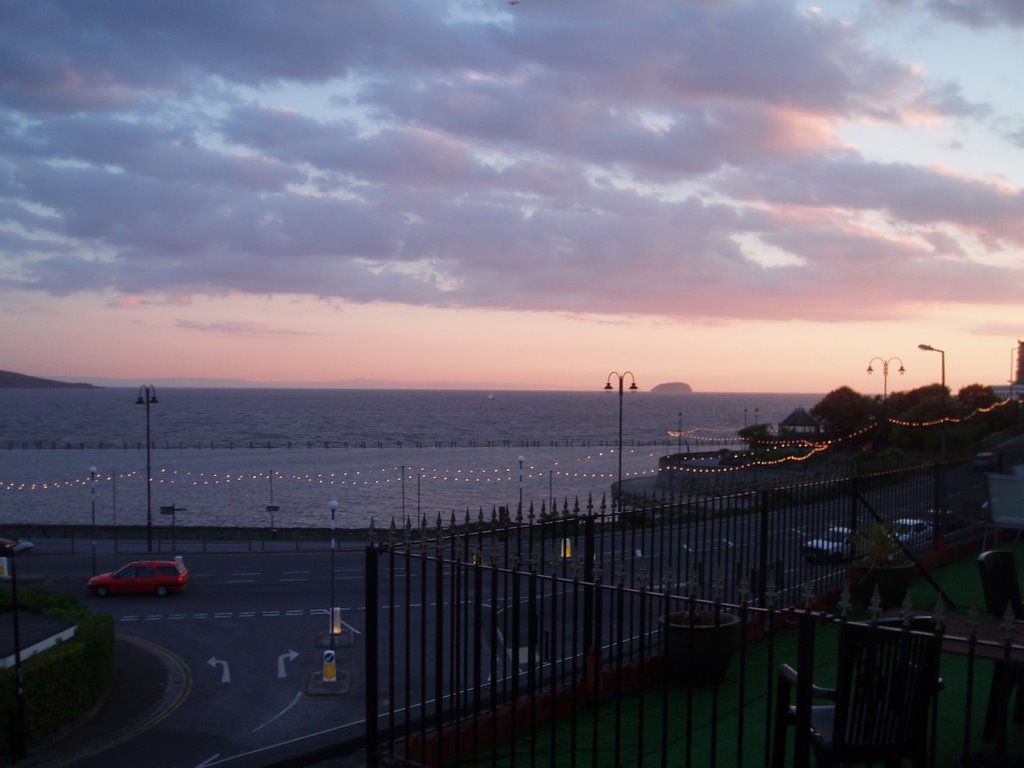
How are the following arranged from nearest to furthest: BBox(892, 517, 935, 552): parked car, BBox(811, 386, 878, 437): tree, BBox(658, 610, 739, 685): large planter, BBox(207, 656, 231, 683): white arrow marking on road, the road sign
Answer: BBox(658, 610, 739, 685): large planter, BBox(892, 517, 935, 552): parked car, the road sign, BBox(207, 656, 231, 683): white arrow marking on road, BBox(811, 386, 878, 437): tree

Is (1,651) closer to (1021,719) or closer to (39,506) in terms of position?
(1021,719)

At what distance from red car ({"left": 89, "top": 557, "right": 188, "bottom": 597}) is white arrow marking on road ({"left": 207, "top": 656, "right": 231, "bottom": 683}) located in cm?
821

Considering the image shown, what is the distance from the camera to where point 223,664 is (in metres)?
22.8

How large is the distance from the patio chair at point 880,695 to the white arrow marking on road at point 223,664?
1997 cm

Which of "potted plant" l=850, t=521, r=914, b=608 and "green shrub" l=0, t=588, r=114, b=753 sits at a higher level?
"potted plant" l=850, t=521, r=914, b=608

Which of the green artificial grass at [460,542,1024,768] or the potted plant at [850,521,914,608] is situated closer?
the green artificial grass at [460,542,1024,768]

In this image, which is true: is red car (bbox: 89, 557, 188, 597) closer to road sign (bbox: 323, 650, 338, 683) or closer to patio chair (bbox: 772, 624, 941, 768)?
road sign (bbox: 323, 650, 338, 683)

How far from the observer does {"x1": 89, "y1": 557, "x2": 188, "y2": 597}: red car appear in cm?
3048

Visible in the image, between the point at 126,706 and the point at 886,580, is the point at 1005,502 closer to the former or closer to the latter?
the point at 886,580

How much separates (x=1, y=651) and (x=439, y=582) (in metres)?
17.5

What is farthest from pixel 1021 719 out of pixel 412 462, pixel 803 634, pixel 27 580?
pixel 412 462

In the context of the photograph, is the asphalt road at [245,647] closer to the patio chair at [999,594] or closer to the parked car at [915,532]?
the parked car at [915,532]

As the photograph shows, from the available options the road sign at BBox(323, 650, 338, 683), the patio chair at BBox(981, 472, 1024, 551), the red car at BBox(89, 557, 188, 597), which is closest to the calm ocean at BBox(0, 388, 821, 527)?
the red car at BBox(89, 557, 188, 597)

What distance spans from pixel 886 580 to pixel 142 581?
27193 mm
